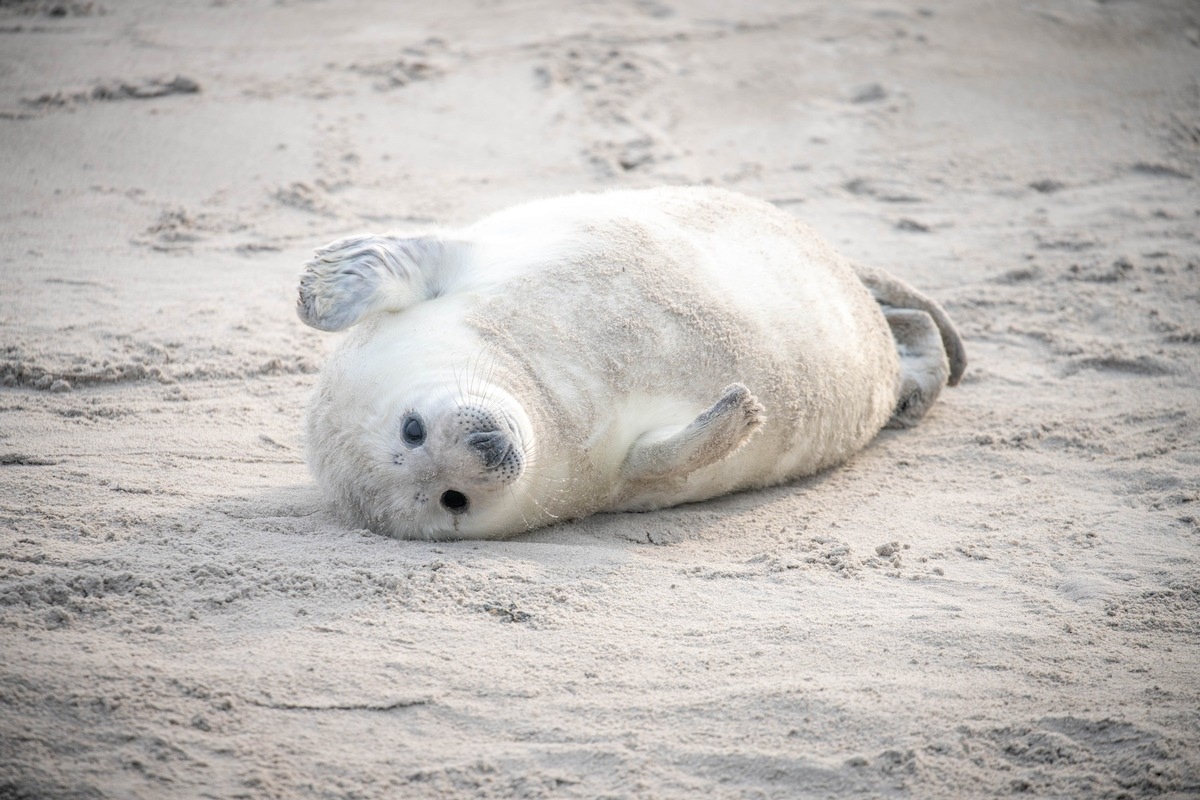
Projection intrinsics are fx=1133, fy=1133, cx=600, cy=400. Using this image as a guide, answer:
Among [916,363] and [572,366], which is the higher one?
[572,366]

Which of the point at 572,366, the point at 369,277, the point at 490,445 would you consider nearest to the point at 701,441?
the point at 572,366

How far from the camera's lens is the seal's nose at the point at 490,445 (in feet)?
10.5

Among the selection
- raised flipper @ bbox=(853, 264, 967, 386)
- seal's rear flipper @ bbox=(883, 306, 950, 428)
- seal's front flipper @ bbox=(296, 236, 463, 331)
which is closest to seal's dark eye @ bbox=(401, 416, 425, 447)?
seal's front flipper @ bbox=(296, 236, 463, 331)

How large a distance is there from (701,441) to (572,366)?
476 mm

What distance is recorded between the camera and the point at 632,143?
23.4 feet

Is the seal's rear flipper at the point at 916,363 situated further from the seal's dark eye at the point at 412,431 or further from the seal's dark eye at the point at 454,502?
the seal's dark eye at the point at 412,431

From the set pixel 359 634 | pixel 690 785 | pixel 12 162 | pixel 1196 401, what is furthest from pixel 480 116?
pixel 690 785

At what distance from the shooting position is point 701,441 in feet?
11.6

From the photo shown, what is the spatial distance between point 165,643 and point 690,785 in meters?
1.30

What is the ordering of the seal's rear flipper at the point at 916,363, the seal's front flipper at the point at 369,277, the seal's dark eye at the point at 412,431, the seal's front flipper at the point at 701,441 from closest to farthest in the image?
the seal's dark eye at the point at 412,431 → the seal's front flipper at the point at 701,441 → the seal's front flipper at the point at 369,277 → the seal's rear flipper at the point at 916,363

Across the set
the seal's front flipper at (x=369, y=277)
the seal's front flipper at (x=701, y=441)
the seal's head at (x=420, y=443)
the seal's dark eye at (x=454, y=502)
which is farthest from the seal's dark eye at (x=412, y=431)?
the seal's front flipper at (x=701, y=441)

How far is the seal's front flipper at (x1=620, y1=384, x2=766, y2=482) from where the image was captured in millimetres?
3494

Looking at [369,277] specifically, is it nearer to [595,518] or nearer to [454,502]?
[454,502]

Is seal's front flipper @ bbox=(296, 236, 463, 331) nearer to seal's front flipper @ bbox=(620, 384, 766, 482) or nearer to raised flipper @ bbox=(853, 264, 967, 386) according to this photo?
seal's front flipper @ bbox=(620, 384, 766, 482)
